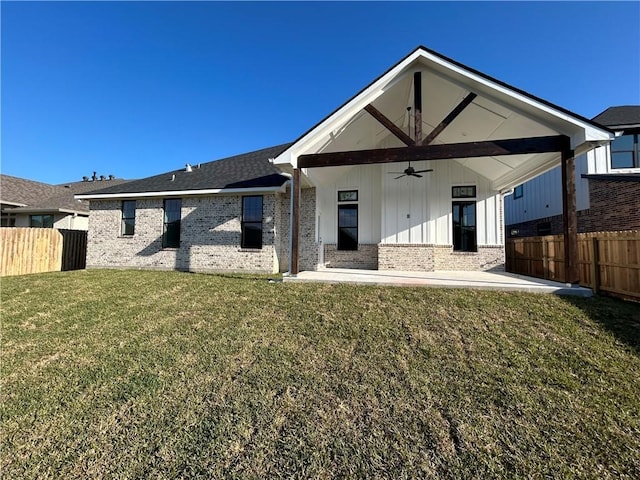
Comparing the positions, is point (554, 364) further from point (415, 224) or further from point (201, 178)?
point (201, 178)

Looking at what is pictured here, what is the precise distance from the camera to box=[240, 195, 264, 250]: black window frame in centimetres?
1131

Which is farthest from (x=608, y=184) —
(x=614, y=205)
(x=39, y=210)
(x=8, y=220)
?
(x=8, y=220)

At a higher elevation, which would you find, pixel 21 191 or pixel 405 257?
pixel 21 191

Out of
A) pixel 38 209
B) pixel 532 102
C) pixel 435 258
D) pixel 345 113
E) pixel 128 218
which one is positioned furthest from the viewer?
pixel 38 209

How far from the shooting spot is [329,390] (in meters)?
3.46

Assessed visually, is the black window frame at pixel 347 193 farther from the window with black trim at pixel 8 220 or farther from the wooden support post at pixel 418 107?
the window with black trim at pixel 8 220

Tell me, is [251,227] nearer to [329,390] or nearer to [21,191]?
[329,390]

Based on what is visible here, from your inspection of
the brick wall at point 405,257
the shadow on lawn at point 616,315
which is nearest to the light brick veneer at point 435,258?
the brick wall at point 405,257

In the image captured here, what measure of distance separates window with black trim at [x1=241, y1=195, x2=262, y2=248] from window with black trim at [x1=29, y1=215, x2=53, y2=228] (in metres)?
14.2

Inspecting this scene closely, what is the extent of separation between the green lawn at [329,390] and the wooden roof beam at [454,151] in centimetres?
352

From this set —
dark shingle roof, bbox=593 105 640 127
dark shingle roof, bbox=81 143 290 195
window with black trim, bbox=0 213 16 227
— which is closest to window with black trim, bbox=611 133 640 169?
dark shingle roof, bbox=593 105 640 127

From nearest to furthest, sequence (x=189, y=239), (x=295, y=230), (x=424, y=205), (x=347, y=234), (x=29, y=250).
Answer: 1. (x=295, y=230)
2. (x=424, y=205)
3. (x=189, y=239)
4. (x=29, y=250)
5. (x=347, y=234)

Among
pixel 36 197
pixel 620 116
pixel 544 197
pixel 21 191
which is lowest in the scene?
pixel 544 197

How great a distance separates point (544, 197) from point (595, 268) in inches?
480
